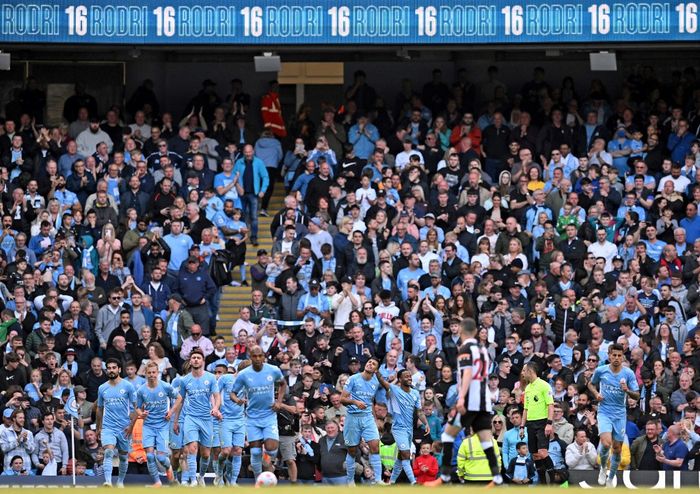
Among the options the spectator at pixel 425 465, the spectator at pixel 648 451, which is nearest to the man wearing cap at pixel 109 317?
the spectator at pixel 425 465

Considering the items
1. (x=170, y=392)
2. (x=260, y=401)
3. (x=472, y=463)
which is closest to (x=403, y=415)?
(x=472, y=463)

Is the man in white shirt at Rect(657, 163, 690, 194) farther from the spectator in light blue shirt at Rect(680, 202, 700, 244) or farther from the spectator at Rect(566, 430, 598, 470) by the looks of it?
the spectator at Rect(566, 430, 598, 470)

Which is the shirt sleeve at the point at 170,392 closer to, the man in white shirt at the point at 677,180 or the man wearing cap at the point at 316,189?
the man wearing cap at the point at 316,189

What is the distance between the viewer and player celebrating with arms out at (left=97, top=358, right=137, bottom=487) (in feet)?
77.4

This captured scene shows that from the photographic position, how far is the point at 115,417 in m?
23.7

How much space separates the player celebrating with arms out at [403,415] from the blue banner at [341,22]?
8.52 meters

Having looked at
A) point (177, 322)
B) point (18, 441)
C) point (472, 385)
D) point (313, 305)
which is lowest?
point (18, 441)

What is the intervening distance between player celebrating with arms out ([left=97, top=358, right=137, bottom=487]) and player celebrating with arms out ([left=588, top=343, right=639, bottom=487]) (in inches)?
260

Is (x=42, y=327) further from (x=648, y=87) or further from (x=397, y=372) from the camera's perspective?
(x=648, y=87)

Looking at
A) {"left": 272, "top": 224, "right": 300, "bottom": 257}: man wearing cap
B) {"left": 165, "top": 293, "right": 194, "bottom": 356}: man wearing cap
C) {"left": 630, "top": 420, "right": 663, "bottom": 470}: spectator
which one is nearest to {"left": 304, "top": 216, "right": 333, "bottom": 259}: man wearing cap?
{"left": 272, "top": 224, "right": 300, "bottom": 257}: man wearing cap

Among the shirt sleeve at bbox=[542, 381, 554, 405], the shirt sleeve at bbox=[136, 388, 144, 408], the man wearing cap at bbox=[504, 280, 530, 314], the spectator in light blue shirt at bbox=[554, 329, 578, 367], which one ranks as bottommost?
the shirt sleeve at bbox=[542, 381, 554, 405]

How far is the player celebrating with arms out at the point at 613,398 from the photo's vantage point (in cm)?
2327

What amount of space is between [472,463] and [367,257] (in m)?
5.41

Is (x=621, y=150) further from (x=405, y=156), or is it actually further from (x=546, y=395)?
(x=546, y=395)
